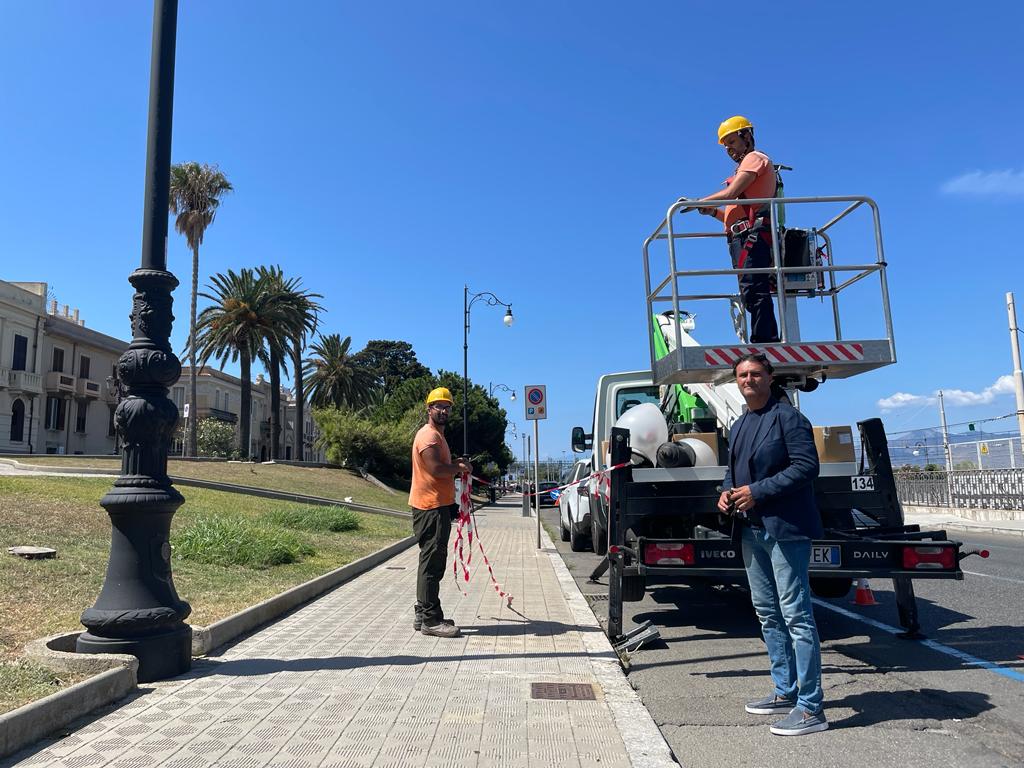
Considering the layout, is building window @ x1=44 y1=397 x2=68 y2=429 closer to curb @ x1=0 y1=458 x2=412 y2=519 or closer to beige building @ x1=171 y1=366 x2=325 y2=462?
beige building @ x1=171 y1=366 x2=325 y2=462

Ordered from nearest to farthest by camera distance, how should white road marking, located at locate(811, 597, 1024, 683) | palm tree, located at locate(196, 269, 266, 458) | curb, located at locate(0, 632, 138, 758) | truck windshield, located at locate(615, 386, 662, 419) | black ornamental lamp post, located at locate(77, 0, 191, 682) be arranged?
curb, located at locate(0, 632, 138, 758), black ornamental lamp post, located at locate(77, 0, 191, 682), white road marking, located at locate(811, 597, 1024, 683), truck windshield, located at locate(615, 386, 662, 419), palm tree, located at locate(196, 269, 266, 458)

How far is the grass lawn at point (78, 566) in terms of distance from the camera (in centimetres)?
536

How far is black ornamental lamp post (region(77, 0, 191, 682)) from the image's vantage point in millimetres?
4695

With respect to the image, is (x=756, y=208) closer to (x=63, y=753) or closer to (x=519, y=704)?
(x=519, y=704)

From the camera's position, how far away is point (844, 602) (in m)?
8.23

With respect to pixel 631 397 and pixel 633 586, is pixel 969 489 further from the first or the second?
pixel 633 586

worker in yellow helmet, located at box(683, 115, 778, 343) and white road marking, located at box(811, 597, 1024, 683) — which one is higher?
worker in yellow helmet, located at box(683, 115, 778, 343)

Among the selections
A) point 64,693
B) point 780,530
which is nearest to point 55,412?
point 64,693

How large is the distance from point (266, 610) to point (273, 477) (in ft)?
80.7

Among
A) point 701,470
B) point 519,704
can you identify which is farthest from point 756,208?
point 519,704

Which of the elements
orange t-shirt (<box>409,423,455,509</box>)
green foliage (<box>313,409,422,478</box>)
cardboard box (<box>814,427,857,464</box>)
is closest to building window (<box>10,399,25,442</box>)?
green foliage (<box>313,409,422,478</box>)

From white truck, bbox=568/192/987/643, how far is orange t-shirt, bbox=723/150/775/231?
0.65 ft

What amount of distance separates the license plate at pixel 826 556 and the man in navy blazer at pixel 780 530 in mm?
924

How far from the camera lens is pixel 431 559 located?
637 centimetres
